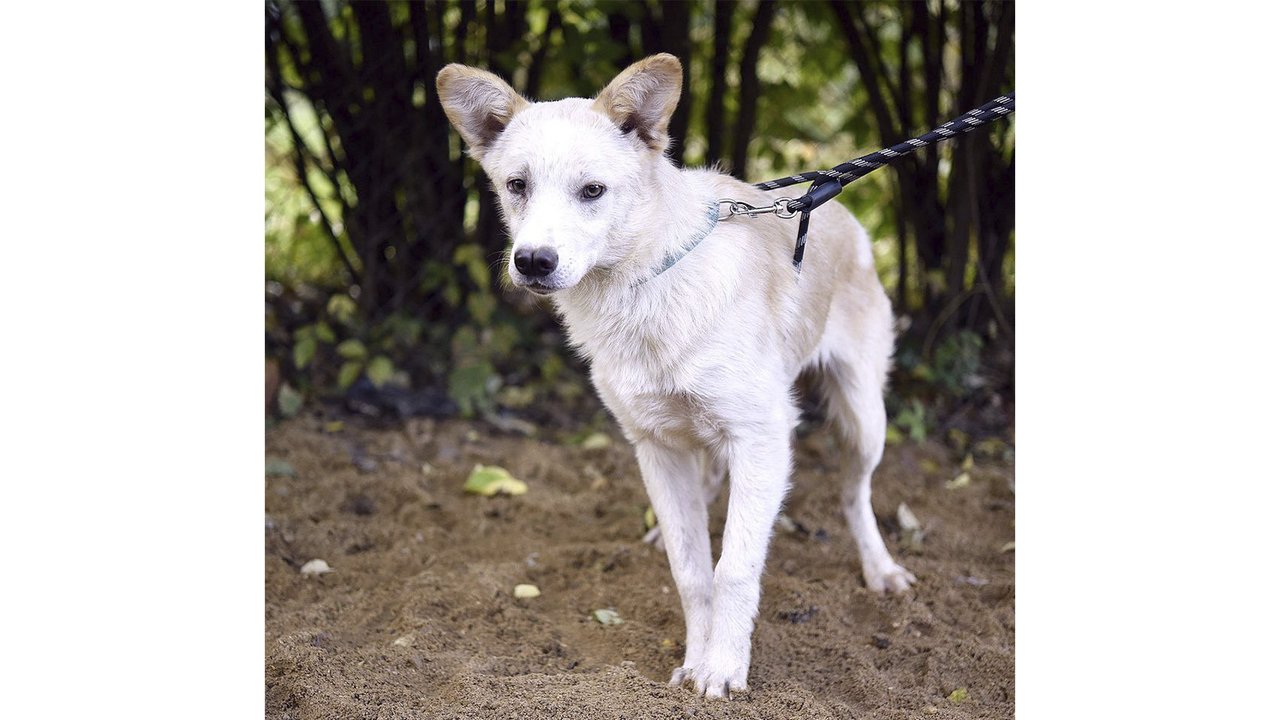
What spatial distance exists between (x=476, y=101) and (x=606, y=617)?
1.52 metres

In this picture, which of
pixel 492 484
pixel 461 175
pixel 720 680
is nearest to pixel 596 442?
pixel 492 484

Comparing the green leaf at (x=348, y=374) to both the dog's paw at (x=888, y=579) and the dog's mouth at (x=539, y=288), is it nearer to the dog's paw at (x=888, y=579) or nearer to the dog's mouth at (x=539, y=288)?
the dog's paw at (x=888, y=579)

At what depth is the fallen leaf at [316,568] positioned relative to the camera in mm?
3523

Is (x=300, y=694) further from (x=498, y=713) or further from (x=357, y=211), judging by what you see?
(x=357, y=211)

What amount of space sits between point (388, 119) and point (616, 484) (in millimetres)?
2080

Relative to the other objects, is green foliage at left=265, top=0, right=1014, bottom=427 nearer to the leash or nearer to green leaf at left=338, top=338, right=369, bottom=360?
green leaf at left=338, top=338, right=369, bottom=360

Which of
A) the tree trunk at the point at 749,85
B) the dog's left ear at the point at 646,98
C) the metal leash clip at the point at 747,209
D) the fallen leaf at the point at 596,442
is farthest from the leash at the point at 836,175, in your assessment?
the tree trunk at the point at 749,85

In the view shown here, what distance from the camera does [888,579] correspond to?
11.6 ft

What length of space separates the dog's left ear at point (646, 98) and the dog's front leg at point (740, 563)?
0.82 metres

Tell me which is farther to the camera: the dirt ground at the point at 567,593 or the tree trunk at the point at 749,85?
the tree trunk at the point at 749,85

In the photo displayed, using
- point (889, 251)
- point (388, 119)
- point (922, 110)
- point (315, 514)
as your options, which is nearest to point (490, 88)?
point (315, 514)

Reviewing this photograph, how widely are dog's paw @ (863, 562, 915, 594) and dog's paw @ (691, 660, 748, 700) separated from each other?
2.94ft

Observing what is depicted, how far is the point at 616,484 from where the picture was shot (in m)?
4.46

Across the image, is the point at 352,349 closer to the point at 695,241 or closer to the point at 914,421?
the point at 914,421
